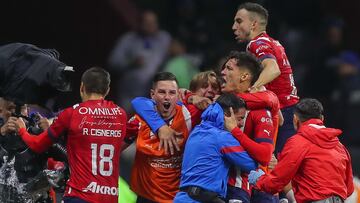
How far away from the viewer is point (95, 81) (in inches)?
386

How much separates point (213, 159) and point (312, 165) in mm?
1000

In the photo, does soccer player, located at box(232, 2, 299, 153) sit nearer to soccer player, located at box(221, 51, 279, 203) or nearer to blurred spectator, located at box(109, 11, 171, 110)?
soccer player, located at box(221, 51, 279, 203)

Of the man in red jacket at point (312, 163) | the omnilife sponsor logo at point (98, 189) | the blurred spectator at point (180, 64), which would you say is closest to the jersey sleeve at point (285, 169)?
the man in red jacket at point (312, 163)

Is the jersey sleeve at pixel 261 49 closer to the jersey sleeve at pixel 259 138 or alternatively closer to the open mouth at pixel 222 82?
the open mouth at pixel 222 82

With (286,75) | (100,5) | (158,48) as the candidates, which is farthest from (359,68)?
(286,75)

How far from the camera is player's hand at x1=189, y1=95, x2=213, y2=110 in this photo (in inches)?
403

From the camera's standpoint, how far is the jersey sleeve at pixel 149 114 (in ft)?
33.4

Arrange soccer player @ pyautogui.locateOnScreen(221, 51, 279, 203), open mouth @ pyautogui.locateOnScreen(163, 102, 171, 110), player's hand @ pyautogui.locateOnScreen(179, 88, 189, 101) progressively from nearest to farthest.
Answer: soccer player @ pyautogui.locateOnScreen(221, 51, 279, 203) < open mouth @ pyautogui.locateOnScreen(163, 102, 171, 110) < player's hand @ pyautogui.locateOnScreen(179, 88, 189, 101)

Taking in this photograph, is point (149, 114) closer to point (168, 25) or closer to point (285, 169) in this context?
point (285, 169)

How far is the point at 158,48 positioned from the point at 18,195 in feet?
22.0

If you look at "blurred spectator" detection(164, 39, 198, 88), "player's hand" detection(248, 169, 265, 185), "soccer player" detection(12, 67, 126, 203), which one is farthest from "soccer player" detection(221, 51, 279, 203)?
"blurred spectator" detection(164, 39, 198, 88)

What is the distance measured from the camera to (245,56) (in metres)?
10.1

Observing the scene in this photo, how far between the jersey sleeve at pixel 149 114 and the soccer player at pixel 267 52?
2.85 ft

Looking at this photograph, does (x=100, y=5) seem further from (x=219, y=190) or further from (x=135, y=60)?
(x=219, y=190)
